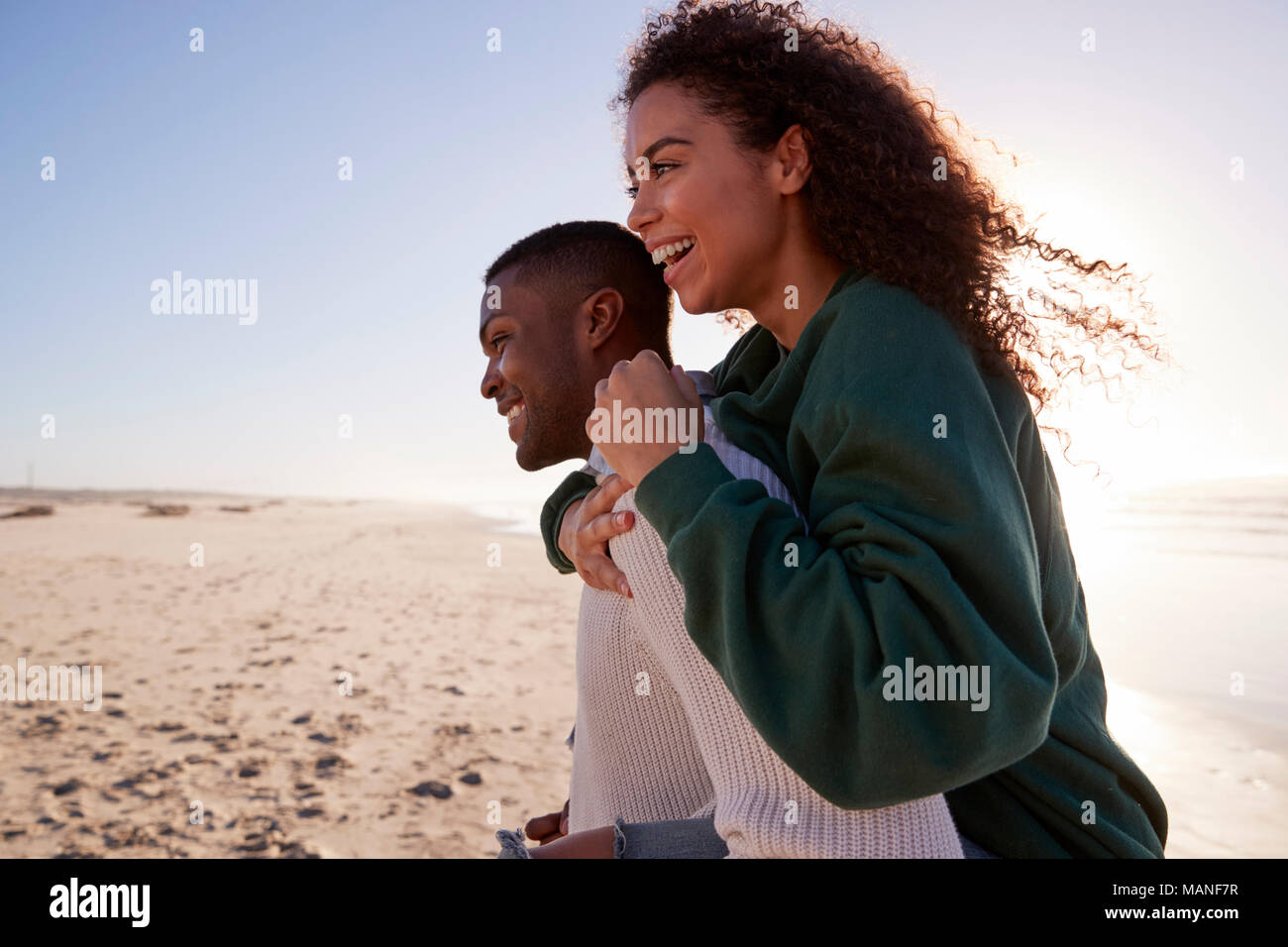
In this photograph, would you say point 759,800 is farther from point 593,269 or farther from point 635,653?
point 593,269

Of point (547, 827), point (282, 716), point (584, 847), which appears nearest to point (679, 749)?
point (584, 847)

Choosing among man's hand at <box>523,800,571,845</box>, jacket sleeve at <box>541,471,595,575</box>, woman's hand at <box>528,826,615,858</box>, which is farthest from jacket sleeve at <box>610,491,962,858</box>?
man's hand at <box>523,800,571,845</box>

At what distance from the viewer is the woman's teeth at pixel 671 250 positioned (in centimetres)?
175

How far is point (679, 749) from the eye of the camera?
1.66 meters

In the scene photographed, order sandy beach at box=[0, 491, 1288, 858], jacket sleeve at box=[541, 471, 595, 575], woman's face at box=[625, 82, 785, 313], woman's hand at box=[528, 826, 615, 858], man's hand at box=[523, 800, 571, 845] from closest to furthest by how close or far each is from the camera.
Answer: woman's hand at box=[528, 826, 615, 858]
woman's face at box=[625, 82, 785, 313]
jacket sleeve at box=[541, 471, 595, 575]
man's hand at box=[523, 800, 571, 845]
sandy beach at box=[0, 491, 1288, 858]

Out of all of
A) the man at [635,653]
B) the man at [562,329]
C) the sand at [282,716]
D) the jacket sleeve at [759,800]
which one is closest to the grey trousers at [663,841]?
the man at [635,653]

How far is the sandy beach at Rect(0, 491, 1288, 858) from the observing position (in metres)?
4.52

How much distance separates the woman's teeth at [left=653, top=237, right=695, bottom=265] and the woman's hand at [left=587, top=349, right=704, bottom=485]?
0.37 m

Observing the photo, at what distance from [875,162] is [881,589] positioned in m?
0.94

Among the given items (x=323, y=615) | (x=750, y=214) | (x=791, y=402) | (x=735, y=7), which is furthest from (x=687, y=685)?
(x=323, y=615)

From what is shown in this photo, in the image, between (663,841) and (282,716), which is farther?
(282,716)

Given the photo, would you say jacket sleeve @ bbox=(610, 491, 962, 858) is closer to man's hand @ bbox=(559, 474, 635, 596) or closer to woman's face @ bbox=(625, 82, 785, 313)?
man's hand @ bbox=(559, 474, 635, 596)

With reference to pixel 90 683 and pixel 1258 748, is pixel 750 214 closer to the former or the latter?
pixel 1258 748

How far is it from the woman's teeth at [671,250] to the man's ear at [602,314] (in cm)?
67
